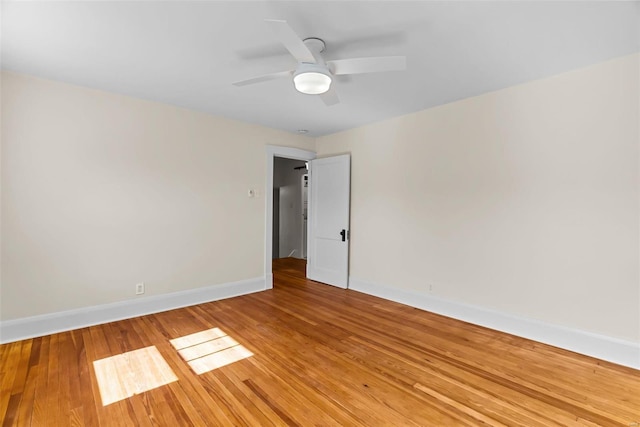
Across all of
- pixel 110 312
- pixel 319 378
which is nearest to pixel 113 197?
pixel 110 312

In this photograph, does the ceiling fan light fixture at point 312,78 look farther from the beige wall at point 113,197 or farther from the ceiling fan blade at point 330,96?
the beige wall at point 113,197

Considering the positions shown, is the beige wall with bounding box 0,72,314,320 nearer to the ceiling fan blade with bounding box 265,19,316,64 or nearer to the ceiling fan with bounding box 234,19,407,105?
the ceiling fan with bounding box 234,19,407,105

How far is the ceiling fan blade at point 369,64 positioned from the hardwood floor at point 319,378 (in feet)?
7.50

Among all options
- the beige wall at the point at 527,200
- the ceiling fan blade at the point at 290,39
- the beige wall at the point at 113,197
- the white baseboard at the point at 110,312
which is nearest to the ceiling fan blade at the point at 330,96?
the ceiling fan blade at the point at 290,39

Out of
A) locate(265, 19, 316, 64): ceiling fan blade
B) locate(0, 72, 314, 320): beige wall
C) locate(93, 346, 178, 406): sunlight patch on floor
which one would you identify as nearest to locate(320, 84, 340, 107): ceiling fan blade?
locate(265, 19, 316, 64): ceiling fan blade

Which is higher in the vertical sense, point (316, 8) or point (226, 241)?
point (316, 8)

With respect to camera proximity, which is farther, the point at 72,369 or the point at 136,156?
the point at 136,156

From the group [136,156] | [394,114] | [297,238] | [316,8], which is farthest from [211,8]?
[297,238]

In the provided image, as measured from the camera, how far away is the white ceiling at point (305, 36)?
187 cm

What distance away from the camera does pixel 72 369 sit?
237 centimetres

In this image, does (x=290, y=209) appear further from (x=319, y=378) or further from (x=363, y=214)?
(x=319, y=378)

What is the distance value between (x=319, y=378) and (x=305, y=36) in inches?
102

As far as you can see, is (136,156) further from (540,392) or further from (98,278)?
(540,392)

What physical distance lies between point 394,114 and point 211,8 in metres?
2.79
